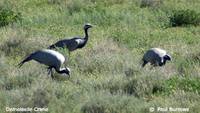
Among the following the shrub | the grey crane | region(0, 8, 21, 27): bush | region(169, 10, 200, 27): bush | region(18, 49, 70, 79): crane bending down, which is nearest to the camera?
region(18, 49, 70, 79): crane bending down

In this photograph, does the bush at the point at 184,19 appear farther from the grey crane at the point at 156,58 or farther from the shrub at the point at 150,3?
the grey crane at the point at 156,58

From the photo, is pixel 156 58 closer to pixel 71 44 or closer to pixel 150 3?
pixel 71 44

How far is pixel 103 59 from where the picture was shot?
12.0m

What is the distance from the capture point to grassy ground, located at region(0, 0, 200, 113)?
30.6 feet

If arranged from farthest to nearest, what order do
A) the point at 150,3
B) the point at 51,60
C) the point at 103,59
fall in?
the point at 150,3
the point at 103,59
the point at 51,60

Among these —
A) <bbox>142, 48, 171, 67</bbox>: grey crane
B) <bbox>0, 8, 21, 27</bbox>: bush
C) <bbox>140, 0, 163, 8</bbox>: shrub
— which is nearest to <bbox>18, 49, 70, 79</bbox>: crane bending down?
<bbox>142, 48, 171, 67</bbox>: grey crane

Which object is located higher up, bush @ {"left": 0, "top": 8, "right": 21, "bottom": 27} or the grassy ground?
bush @ {"left": 0, "top": 8, "right": 21, "bottom": 27}

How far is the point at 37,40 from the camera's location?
1371 cm

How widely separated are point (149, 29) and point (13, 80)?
252 inches

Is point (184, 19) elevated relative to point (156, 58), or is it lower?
lower

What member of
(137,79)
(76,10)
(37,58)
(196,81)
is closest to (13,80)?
(37,58)

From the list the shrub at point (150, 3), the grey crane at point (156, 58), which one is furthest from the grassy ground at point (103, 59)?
the grey crane at point (156, 58)

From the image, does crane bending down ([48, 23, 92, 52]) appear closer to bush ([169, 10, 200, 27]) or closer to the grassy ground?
the grassy ground

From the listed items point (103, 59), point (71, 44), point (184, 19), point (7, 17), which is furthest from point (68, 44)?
point (184, 19)
